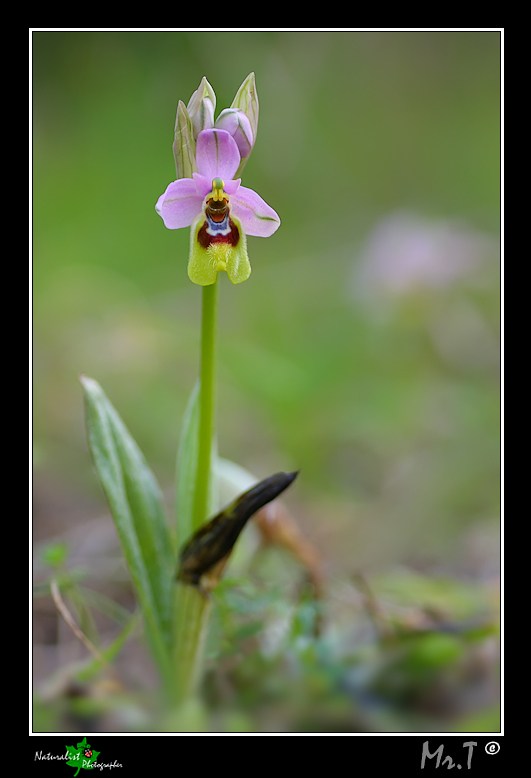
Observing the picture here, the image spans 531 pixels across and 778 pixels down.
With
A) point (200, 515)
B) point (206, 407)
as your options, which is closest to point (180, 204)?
point (206, 407)

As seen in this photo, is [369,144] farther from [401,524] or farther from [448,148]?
[401,524]

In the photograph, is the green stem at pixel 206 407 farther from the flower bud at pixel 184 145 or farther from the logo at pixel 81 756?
the logo at pixel 81 756

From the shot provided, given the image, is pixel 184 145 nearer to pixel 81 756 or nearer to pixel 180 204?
pixel 180 204

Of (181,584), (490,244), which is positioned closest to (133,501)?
(181,584)

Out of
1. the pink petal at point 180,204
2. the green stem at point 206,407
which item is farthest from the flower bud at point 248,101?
the green stem at point 206,407

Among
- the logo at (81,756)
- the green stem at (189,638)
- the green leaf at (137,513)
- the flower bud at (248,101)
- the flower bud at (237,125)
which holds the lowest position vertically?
the logo at (81,756)

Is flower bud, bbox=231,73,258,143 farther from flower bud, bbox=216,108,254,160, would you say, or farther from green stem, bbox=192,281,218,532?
green stem, bbox=192,281,218,532

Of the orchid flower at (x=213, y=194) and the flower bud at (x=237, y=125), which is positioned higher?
the flower bud at (x=237, y=125)
